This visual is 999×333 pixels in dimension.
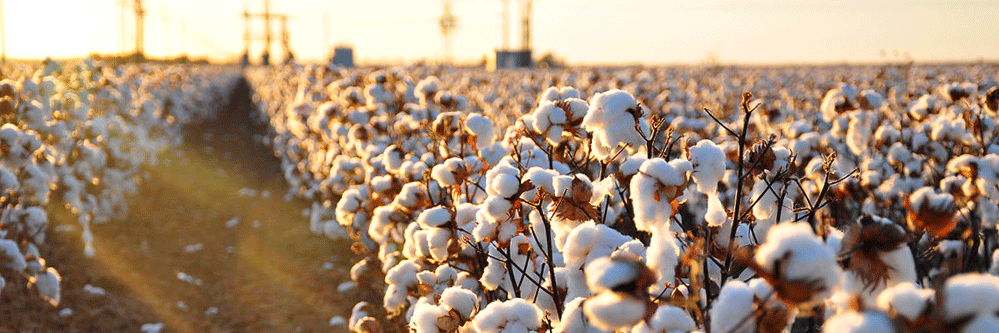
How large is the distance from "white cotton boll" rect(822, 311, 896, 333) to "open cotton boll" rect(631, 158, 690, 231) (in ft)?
2.59

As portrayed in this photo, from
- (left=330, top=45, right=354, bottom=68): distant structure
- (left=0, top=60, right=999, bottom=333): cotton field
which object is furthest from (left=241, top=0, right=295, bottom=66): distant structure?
(left=0, top=60, right=999, bottom=333): cotton field

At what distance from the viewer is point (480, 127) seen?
11.5 ft

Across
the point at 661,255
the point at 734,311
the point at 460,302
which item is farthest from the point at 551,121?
the point at 734,311

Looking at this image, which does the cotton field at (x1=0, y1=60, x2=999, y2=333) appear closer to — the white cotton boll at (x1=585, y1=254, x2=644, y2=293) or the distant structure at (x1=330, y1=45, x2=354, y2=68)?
the white cotton boll at (x1=585, y1=254, x2=644, y2=293)

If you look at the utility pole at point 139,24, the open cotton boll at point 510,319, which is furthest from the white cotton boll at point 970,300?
the utility pole at point 139,24

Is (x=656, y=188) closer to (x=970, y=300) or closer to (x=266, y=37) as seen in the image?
(x=970, y=300)

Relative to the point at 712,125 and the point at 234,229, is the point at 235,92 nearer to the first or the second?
the point at 234,229

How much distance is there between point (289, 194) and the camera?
32.6ft

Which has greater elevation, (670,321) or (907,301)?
(907,301)

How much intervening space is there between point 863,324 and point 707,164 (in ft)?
3.04

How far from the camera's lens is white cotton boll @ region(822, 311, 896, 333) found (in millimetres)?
1065

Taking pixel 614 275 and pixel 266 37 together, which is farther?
pixel 266 37

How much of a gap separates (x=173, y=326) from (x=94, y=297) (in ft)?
2.42

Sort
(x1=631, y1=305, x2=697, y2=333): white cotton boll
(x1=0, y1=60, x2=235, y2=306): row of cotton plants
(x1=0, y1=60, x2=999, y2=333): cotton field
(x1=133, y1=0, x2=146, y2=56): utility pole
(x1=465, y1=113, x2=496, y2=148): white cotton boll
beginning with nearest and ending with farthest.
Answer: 1. (x1=0, y1=60, x2=999, y2=333): cotton field
2. (x1=631, y1=305, x2=697, y2=333): white cotton boll
3. (x1=465, y1=113, x2=496, y2=148): white cotton boll
4. (x1=0, y1=60, x2=235, y2=306): row of cotton plants
5. (x1=133, y1=0, x2=146, y2=56): utility pole
